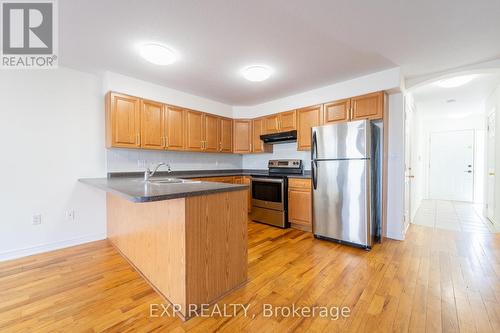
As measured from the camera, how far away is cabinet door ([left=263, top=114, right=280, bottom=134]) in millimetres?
4168

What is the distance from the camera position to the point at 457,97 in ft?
13.8

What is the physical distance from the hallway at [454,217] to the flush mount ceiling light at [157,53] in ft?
15.9

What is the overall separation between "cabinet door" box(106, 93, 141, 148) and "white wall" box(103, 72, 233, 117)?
5.0 inches

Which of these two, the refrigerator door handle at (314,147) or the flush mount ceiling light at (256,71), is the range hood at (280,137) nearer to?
the refrigerator door handle at (314,147)

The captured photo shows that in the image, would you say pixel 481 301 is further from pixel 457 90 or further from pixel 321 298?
pixel 457 90

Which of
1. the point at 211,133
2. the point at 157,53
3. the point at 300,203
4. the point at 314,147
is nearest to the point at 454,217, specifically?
the point at 300,203

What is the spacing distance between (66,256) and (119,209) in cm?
78

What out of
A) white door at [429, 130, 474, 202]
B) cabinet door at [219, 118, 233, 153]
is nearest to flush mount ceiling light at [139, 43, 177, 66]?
cabinet door at [219, 118, 233, 153]

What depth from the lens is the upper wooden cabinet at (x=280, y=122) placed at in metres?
3.91

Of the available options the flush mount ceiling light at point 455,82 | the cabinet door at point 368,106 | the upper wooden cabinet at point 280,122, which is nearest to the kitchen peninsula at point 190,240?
the cabinet door at point 368,106

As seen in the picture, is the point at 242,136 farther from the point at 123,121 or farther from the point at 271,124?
the point at 123,121

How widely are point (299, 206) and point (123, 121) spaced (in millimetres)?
2933

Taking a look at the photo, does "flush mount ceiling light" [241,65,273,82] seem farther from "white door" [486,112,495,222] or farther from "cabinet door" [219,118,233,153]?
"white door" [486,112,495,222]

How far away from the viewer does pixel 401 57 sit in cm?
254
